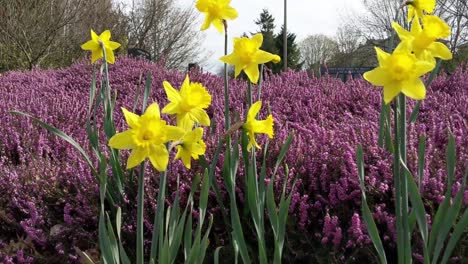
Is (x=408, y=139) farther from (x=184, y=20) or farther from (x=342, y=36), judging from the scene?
(x=342, y=36)

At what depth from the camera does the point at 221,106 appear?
2.96 metres

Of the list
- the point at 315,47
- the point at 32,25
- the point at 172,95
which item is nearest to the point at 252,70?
the point at 172,95

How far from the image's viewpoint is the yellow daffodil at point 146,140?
2.94ft

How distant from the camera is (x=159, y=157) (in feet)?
2.96

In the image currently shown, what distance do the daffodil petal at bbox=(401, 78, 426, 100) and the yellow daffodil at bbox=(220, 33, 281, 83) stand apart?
0.39m

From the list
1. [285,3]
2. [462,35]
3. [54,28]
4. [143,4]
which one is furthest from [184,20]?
[462,35]

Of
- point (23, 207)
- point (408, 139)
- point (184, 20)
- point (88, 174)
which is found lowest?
point (23, 207)

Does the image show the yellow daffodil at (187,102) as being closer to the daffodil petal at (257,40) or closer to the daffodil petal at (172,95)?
the daffodil petal at (172,95)

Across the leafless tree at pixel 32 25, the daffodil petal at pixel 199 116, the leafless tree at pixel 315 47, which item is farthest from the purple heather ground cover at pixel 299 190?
the leafless tree at pixel 315 47

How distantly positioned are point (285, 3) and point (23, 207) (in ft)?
80.0

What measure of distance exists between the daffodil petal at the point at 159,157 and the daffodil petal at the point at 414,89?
1.33ft

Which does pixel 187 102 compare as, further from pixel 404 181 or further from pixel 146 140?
pixel 404 181

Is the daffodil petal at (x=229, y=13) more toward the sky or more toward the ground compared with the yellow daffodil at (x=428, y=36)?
more toward the sky

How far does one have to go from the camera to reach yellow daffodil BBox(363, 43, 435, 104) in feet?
2.69
